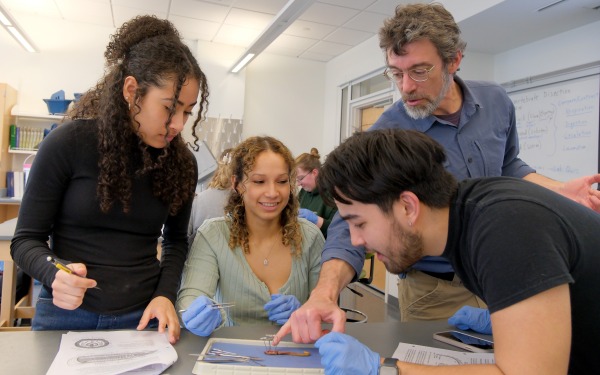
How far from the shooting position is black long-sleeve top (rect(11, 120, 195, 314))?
3.40ft

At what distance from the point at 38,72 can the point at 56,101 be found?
0.59m

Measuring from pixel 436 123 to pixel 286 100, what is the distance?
185 inches

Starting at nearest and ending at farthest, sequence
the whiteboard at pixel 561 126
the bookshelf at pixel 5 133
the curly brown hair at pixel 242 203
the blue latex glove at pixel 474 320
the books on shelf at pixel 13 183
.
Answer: the blue latex glove at pixel 474 320 < the curly brown hair at pixel 242 203 < the whiteboard at pixel 561 126 < the bookshelf at pixel 5 133 < the books on shelf at pixel 13 183

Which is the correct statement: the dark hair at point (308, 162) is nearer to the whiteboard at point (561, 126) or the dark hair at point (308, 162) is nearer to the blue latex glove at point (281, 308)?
the whiteboard at point (561, 126)

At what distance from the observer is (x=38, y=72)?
4.98 metres

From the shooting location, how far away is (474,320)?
116 centimetres

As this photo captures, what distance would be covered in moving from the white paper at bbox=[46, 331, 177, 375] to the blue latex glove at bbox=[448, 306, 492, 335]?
2.39 ft

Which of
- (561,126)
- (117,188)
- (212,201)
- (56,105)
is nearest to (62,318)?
(117,188)

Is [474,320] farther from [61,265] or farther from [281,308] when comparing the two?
[61,265]

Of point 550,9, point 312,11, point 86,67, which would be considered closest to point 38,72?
point 86,67

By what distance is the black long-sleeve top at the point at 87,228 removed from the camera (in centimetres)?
104

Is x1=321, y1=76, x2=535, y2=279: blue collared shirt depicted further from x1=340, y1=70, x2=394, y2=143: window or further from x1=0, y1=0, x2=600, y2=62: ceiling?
x1=340, y1=70, x2=394, y2=143: window

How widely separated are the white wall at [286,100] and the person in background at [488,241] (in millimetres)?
4991

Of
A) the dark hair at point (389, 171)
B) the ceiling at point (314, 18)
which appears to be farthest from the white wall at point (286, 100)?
the dark hair at point (389, 171)
